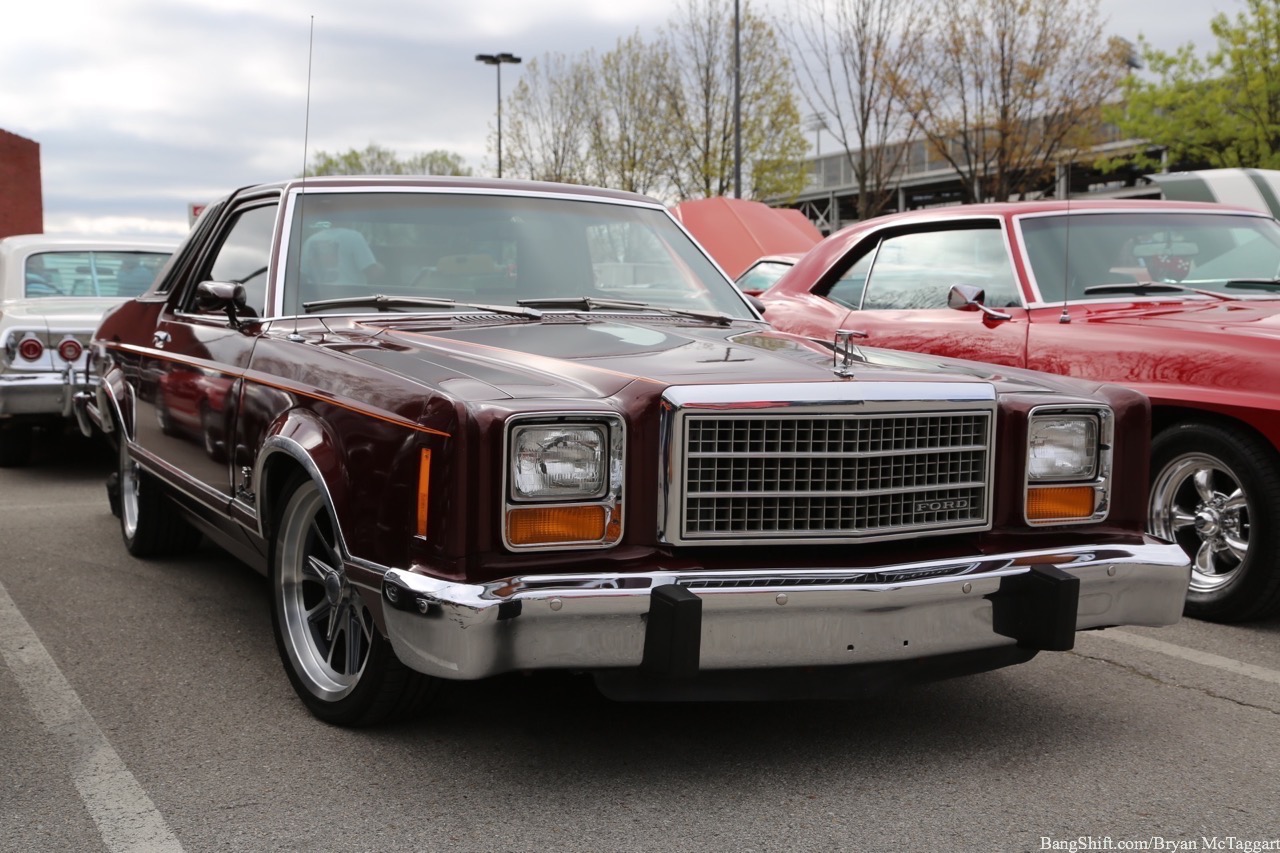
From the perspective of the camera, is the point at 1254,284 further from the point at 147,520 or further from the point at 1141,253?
the point at 147,520

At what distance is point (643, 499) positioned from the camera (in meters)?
2.96

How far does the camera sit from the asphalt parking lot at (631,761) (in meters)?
2.83

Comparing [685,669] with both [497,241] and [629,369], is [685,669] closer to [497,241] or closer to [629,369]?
[629,369]

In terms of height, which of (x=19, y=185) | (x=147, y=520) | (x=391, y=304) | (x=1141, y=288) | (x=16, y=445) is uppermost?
(x=19, y=185)

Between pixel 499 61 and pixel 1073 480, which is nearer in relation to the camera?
pixel 1073 480

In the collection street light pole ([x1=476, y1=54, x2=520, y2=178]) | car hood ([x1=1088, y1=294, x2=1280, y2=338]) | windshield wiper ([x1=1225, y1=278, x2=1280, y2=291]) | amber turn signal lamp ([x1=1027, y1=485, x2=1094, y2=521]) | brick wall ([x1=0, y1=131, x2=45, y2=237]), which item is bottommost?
amber turn signal lamp ([x1=1027, y1=485, x2=1094, y2=521])

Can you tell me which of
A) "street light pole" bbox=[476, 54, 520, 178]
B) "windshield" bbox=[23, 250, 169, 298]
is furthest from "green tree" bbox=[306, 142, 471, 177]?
"windshield" bbox=[23, 250, 169, 298]

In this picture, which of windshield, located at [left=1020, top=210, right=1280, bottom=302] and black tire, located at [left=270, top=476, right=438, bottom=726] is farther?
windshield, located at [left=1020, top=210, right=1280, bottom=302]

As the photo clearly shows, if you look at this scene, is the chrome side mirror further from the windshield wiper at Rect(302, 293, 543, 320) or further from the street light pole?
the street light pole

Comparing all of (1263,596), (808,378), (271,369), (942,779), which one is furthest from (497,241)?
(1263,596)

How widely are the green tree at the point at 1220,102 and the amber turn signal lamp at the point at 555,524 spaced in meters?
24.7

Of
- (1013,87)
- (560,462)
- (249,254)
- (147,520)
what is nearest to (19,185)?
(1013,87)

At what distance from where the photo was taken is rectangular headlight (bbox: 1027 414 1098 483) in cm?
336

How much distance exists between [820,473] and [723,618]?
459 millimetres
